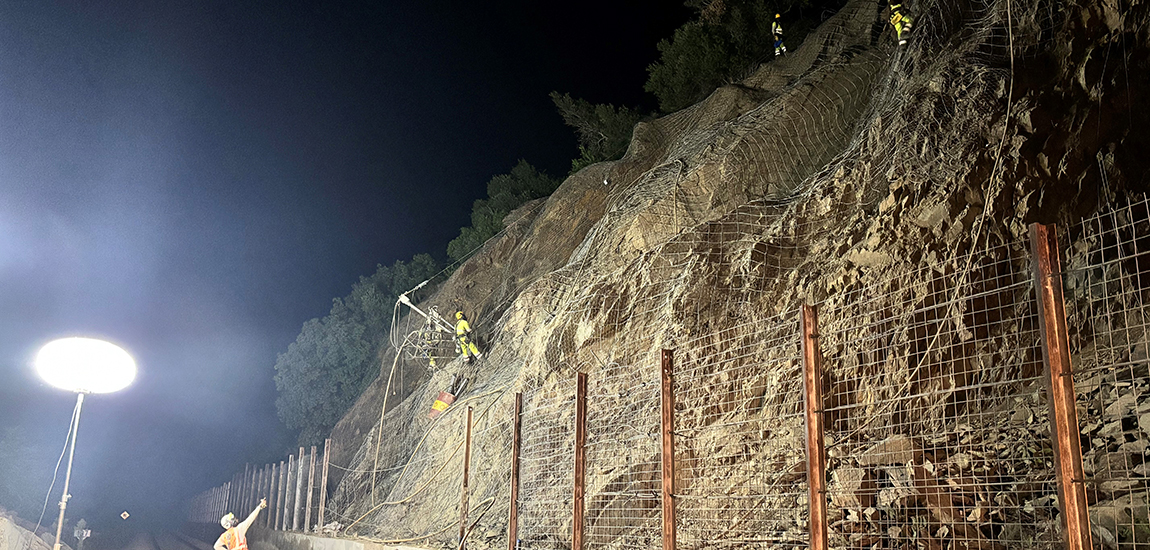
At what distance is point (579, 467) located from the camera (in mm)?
6980

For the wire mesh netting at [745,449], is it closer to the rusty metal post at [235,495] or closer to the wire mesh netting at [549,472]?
the wire mesh netting at [549,472]

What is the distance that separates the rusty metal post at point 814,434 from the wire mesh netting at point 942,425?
0.20 metres

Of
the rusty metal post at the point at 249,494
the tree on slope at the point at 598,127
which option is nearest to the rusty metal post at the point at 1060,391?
the tree on slope at the point at 598,127

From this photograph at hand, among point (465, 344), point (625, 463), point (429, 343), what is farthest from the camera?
point (429, 343)

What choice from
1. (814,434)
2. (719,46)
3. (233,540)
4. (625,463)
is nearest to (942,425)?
(814,434)

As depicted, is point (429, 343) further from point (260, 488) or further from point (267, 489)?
point (260, 488)

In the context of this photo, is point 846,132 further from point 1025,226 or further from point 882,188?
point 1025,226

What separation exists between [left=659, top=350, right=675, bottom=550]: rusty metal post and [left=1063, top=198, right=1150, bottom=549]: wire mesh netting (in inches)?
107

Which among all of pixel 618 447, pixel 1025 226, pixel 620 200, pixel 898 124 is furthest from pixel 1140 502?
pixel 620 200

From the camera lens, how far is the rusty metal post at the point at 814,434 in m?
4.23

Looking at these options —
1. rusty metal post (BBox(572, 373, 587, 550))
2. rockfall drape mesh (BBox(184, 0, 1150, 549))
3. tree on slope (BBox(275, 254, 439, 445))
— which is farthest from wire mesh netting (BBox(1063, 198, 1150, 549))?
tree on slope (BBox(275, 254, 439, 445))

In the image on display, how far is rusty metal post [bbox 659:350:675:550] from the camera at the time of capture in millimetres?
5559

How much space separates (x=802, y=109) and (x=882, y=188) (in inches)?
177

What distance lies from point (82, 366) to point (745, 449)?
25.7 feet
